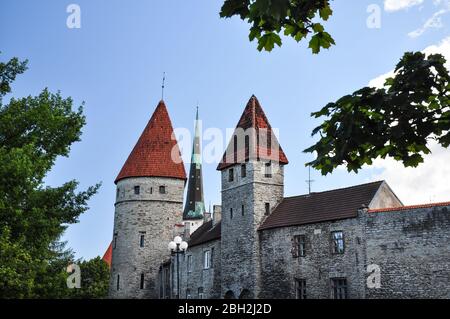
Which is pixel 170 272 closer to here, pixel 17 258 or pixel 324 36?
pixel 17 258

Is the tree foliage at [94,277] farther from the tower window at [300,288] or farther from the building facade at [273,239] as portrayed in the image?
the tower window at [300,288]

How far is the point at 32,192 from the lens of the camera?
1767 cm

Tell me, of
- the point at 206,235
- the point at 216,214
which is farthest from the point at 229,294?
the point at 216,214

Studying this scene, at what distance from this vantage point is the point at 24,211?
1789 centimetres

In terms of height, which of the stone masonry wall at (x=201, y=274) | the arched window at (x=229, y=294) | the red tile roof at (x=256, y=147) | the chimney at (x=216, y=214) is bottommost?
the arched window at (x=229, y=294)

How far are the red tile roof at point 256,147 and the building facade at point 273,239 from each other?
0.08 meters

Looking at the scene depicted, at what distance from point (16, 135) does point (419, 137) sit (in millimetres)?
16053

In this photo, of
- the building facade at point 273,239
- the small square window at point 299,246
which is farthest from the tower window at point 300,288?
the small square window at point 299,246

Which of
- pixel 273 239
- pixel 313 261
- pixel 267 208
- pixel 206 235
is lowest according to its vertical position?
pixel 313 261

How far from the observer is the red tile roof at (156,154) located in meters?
45.9

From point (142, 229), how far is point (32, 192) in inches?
1052

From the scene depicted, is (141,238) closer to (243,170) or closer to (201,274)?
(201,274)

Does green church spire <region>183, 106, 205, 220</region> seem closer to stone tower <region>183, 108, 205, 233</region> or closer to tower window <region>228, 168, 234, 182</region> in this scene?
stone tower <region>183, 108, 205, 233</region>

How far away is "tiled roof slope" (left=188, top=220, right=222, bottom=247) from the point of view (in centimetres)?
3785
